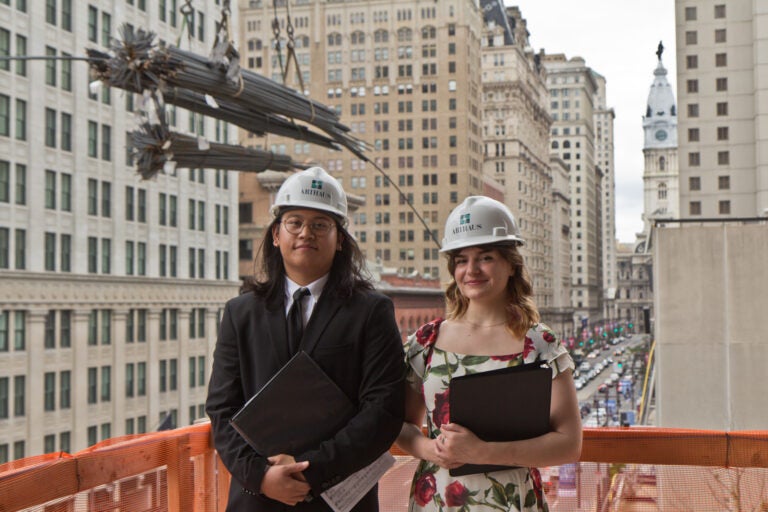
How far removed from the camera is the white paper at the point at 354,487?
12.2 ft

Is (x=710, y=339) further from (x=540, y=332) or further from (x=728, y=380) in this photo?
(x=540, y=332)

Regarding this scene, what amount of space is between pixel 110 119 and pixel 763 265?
38.6 metres

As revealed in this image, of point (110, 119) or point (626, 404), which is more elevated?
point (110, 119)

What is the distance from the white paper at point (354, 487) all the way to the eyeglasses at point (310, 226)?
0.95 meters

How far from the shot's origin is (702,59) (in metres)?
50.3

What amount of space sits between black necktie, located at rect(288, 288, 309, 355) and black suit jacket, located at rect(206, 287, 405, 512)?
0.03 meters

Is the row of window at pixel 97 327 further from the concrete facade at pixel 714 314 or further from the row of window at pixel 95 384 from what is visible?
the concrete facade at pixel 714 314

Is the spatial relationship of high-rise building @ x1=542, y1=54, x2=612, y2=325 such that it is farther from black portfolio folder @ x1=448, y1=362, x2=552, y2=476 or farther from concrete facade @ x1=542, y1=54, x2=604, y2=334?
black portfolio folder @ x1=448, y1=362, x2=552, y2=476

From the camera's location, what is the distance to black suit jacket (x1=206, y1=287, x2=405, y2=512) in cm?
361

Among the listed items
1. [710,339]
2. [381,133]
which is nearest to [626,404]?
[381,133]

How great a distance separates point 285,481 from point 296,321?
2.14ft

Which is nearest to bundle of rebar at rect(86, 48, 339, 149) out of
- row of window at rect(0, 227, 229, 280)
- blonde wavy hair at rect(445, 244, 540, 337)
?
blonde wavy hair at rect(445, 244, 540, 337)

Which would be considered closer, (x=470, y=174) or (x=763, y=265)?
(x=763, y=265)

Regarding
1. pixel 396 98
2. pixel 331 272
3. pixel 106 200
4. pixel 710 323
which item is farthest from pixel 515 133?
pixel 331 272
